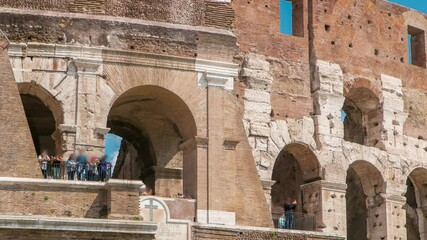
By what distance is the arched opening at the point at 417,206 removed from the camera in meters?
28.2

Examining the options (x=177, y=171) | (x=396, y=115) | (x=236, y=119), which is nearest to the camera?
(x=236, y=119)

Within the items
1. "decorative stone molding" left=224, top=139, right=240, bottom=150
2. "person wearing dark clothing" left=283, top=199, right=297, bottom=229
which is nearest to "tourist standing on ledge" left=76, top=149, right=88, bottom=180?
"decorative stone molding" left=224, top=139, right=240, bottom=150

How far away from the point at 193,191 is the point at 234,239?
139 cm

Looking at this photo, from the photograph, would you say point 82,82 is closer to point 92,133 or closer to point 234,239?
point 92,133

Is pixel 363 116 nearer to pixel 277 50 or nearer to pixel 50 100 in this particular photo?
pixel 277 50

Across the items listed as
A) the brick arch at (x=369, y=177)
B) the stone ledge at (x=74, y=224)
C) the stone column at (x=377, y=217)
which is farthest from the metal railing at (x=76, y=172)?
the stone column at (x=377, y=217)

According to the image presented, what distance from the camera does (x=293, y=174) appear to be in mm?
28062

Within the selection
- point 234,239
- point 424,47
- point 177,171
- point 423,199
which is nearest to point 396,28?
point 424,47

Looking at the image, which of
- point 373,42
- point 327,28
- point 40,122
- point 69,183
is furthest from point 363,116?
point 69,183

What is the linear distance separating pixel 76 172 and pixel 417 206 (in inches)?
483

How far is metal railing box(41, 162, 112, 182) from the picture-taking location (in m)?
19.5

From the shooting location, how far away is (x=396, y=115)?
27.4m

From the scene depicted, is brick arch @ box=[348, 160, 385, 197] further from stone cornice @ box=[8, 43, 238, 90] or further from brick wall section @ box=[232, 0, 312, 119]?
stone cornice @ box=[8, 43, 238, 90]

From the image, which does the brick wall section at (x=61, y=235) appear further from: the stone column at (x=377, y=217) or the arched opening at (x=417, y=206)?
the arched opening at (x=417, y=206)
